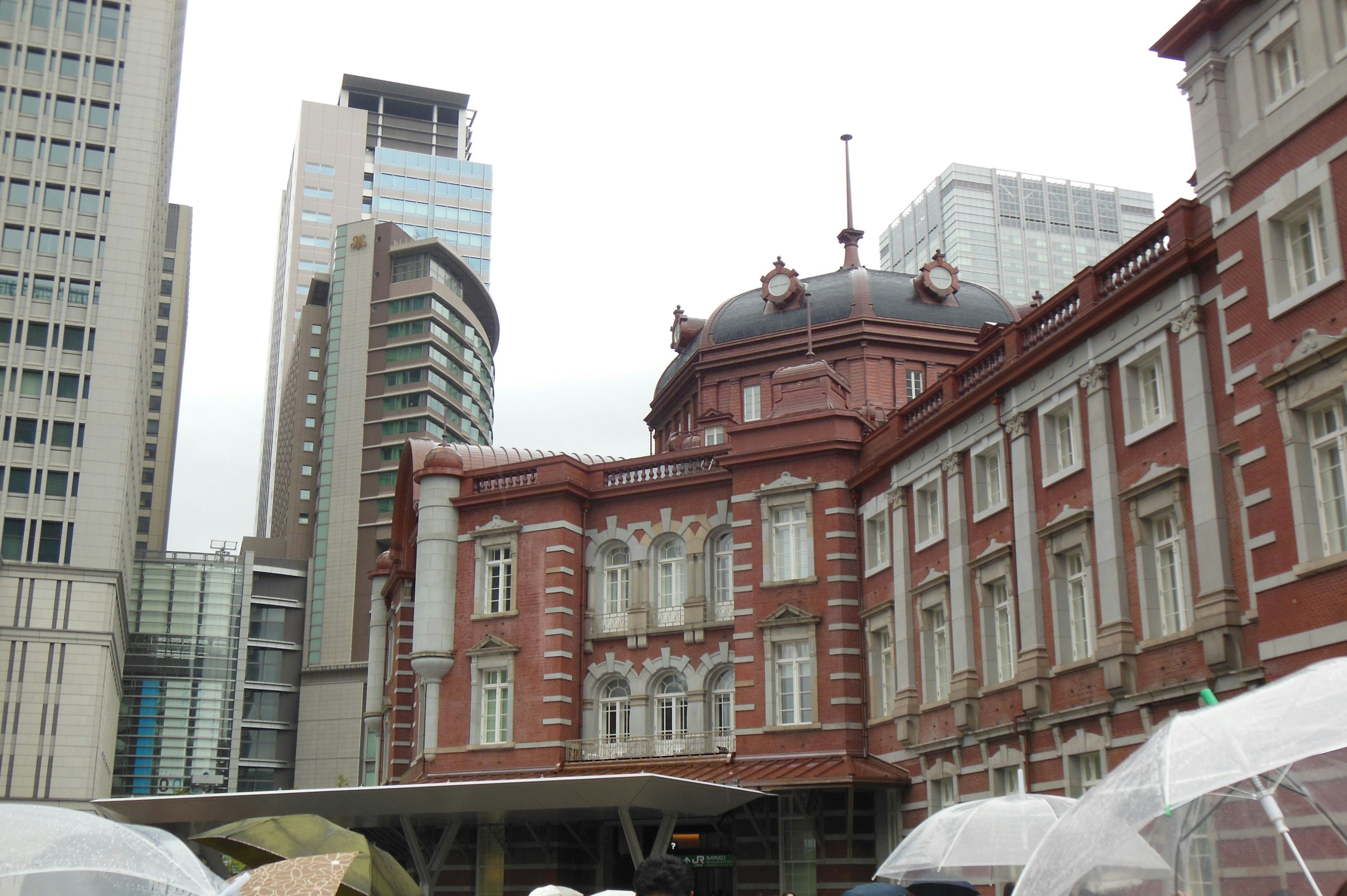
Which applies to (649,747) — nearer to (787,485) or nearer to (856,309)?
(787,485)

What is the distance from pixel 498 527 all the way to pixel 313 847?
70.2 feet

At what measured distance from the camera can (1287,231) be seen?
19531 mm

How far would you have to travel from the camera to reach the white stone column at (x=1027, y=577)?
2494cm

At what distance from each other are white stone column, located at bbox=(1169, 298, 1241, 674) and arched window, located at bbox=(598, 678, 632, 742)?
59.7 feet

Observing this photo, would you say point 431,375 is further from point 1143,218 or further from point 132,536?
point 1143,218

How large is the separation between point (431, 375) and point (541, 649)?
67.5 meters

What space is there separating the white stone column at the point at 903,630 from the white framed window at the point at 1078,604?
5950 millimetres

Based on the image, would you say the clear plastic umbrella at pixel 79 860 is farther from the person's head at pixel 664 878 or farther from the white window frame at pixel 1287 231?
the white window frame at pixel 1287 231

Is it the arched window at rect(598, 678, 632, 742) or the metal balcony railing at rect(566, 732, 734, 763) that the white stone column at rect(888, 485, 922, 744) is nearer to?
the metal balcony railing at rect(566, 732, 734, 763)

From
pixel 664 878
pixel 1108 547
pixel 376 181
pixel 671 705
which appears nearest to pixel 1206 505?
pixel 1108 547

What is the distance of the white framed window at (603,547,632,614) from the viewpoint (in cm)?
3694

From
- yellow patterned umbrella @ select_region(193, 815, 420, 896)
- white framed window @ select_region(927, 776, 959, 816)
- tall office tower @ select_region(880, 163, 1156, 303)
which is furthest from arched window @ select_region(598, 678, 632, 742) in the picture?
tall office tower @ select_region(880, 163, 1156, 303)

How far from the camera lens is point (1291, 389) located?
18.6 meters

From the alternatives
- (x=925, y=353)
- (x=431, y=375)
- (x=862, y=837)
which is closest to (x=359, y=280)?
(x=431, y=375)
